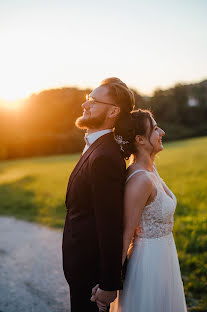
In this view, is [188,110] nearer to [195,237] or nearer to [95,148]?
[195,237]

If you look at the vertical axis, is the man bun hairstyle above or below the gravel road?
above

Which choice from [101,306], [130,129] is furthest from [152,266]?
[130,129]

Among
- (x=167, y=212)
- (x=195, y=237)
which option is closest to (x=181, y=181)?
(x=195, y=237)

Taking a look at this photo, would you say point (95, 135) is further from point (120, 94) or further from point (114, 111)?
point (120, 94)

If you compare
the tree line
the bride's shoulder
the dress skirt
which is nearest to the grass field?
the dress skirt

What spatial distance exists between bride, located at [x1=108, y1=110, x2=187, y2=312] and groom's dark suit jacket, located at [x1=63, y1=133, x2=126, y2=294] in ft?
0.75

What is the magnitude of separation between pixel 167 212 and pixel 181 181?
36.1ft

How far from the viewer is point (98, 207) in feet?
7.31

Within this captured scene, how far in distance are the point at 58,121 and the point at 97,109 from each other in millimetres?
38028

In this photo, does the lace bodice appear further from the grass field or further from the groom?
the grass field

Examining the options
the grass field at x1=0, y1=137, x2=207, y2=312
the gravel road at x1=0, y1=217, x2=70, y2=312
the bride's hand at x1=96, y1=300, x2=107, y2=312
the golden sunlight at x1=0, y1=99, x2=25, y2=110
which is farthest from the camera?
the golden sunlight at x1=0, y1=99, x2=25, y2=110

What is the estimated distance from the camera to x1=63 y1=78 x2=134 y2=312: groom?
7.26ft

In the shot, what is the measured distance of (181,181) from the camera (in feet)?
43.6

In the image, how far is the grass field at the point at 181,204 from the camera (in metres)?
5.41
